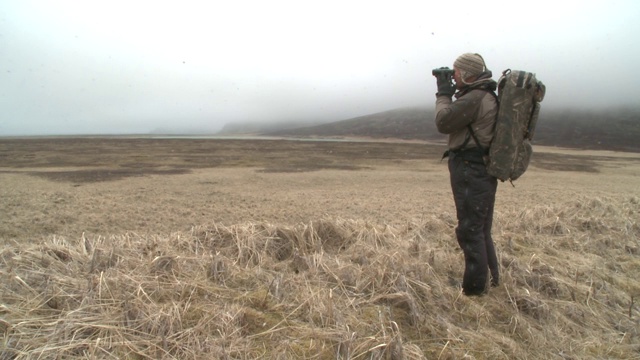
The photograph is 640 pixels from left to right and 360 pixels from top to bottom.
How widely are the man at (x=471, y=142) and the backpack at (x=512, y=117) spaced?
7 cm

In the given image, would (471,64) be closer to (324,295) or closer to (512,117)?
(512,117)

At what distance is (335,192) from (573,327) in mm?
8340

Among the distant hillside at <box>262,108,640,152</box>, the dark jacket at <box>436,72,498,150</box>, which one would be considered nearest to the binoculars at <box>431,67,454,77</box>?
the dark jacket at <box>436,72,498,150</box>

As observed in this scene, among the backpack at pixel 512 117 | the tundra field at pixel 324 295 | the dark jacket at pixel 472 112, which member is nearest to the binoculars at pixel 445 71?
the dark jacket at pixel 472 112

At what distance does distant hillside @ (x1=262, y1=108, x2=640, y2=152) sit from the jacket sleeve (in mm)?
54813

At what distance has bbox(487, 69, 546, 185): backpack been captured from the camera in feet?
9.05

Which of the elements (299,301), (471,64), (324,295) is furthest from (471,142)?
(299,301)

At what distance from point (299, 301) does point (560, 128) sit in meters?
76.2

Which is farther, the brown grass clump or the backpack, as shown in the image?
the backpack

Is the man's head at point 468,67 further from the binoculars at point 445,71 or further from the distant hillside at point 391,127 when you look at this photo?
the distant hillside at point 391,127

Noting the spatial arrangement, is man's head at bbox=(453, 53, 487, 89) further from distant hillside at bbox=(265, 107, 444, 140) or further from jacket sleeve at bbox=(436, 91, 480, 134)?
distant hillside at bbox=(265, 107, 444, 140)

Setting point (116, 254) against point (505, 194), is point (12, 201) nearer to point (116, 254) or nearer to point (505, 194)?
point (116, 254)

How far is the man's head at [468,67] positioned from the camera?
2.88 meters

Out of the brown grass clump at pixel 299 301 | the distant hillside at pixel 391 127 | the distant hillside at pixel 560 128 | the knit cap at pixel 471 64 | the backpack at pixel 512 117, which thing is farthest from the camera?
the distant hillside at pixel 391 127
